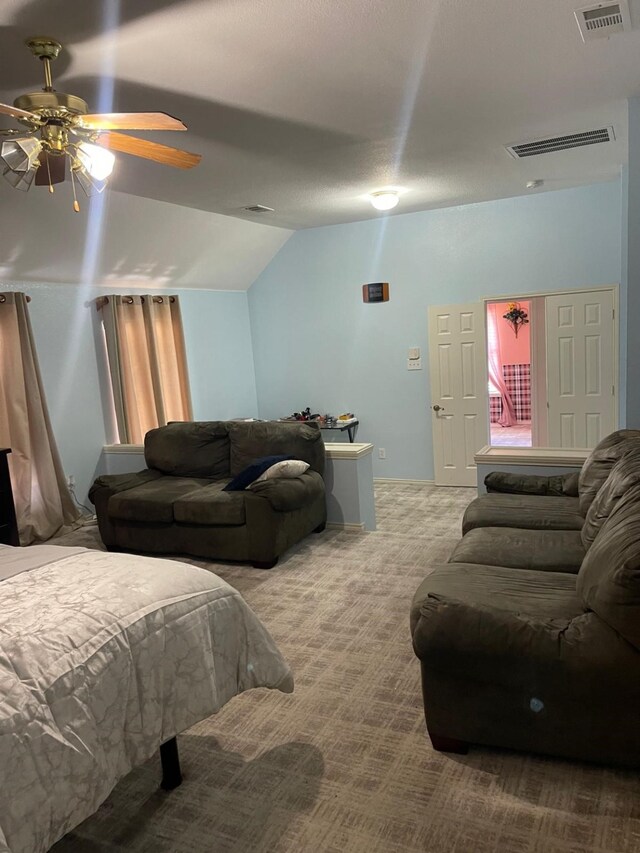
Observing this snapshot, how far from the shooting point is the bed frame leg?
84.4 inches

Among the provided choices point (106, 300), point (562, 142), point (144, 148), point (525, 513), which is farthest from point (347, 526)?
point (144, 148)

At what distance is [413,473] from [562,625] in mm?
4601

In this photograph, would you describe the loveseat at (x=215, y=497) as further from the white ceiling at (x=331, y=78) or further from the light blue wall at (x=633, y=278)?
the light blue wall at (x=633, y=278)

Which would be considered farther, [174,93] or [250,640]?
[174,93]

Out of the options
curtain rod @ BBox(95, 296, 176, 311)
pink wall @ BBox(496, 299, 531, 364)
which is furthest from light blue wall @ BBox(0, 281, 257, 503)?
pink wall @ BBox(496, 299, 531, 364)

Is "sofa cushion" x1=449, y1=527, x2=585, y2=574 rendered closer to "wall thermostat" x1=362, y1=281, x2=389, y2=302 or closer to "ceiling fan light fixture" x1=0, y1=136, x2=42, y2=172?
"ceiling fan light fixture" x1=0, y1=136, x2=42, y2=172

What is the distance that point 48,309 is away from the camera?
5227 millimetres

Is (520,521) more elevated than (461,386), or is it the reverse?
(461,386)

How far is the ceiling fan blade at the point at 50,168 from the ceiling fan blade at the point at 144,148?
194 mm

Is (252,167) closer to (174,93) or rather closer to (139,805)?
(174,93)

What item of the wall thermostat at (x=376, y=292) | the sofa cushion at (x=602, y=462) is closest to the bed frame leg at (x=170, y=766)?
the sofa cushion at (x=602, y=462)

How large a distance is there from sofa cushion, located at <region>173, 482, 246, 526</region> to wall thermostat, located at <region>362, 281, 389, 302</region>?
2.92 m

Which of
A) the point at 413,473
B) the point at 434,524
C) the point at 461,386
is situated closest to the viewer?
the point at 434,524

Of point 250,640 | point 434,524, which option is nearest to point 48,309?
point 434,524
